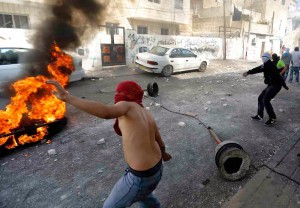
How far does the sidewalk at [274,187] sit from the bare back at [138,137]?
138cm

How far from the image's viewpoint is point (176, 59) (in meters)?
11.2

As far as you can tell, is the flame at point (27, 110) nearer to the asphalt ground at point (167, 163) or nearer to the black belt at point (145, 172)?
the asphalt ground at point (167, 163)

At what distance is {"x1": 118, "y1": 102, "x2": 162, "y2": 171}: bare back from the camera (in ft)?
5.39

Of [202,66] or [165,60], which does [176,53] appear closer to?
[165,60]

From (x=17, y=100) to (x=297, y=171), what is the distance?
194 inches

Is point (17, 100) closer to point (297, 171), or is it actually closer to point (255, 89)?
point (297, 171)

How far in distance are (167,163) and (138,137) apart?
6.14 ft

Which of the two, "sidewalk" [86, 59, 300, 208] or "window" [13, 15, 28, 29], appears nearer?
"sidewalk" [86, 59, 300, 208]

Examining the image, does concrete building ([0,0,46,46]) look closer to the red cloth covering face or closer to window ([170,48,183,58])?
window ([170,48,183,58])

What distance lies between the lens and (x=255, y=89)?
869 centimetres

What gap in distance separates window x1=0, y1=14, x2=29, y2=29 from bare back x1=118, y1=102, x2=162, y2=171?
13.3 meters

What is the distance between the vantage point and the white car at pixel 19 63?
214 inches

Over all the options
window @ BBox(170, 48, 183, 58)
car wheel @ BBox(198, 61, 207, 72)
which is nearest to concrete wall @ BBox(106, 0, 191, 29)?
window @ BBox(170, 48, 183, 58)

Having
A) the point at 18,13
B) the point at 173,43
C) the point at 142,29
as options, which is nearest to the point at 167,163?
the point at 18,13
